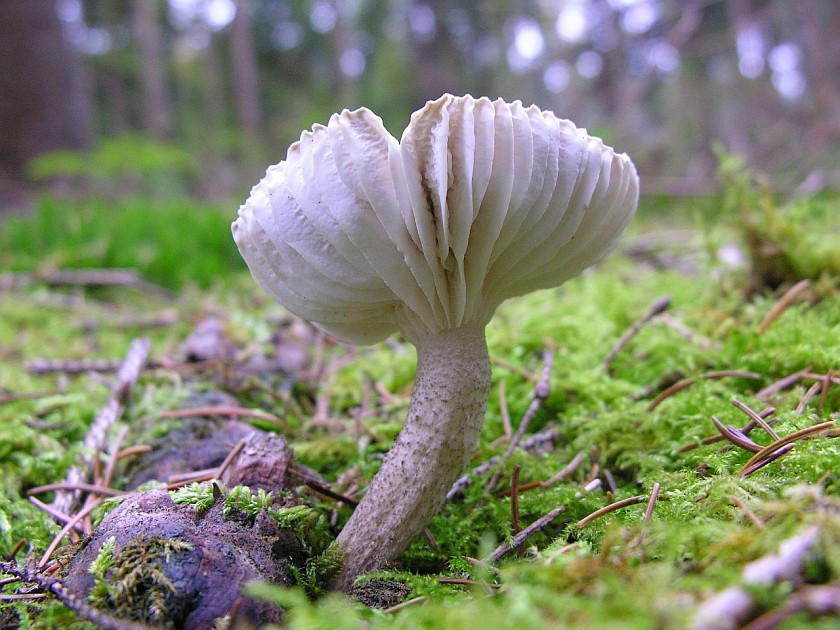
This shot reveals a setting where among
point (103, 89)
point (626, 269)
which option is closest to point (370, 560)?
point (626, 269)

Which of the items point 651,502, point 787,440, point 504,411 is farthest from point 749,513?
point 504,411

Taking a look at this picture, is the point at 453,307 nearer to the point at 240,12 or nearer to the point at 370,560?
the point at 370,560

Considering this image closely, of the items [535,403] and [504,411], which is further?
[504,411]

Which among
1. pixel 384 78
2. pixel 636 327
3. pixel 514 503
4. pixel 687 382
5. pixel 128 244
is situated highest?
pixel 384 78

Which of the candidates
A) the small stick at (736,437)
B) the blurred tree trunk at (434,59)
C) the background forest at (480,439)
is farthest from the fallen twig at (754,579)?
the blurred tree trunk at (434,59)

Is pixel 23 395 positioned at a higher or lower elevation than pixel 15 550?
higher

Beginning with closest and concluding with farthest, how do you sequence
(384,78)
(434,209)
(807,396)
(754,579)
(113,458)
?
(754,579)
(434,209)
(807,396)
(113,458)
(384,78)

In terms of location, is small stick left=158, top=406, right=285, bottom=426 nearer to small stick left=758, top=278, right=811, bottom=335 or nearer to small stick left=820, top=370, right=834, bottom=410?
small stick left=820, top=370, right=834, bottom=410

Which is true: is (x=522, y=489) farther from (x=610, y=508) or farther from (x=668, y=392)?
(x=668, y=392)

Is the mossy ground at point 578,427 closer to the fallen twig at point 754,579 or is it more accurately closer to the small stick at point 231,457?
the fallen twig at point 754,579
